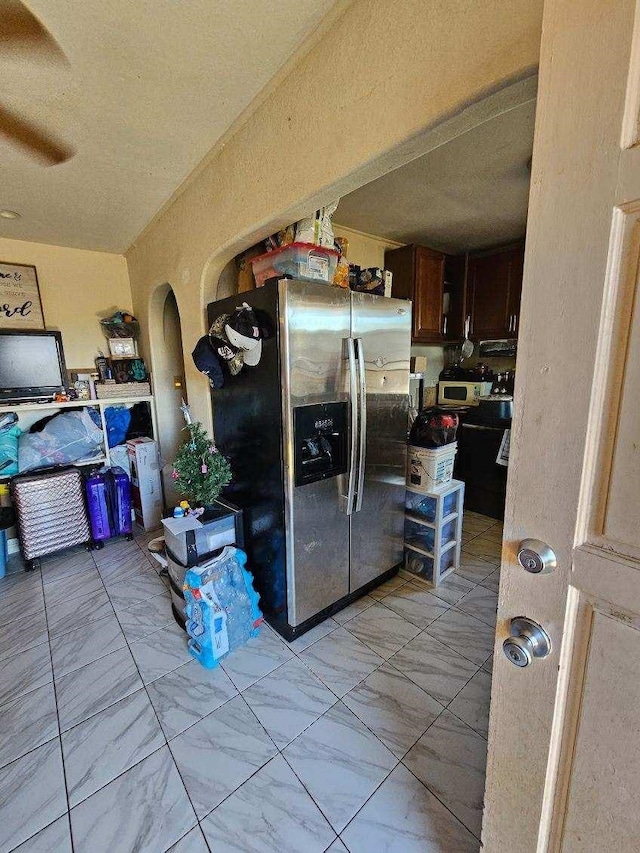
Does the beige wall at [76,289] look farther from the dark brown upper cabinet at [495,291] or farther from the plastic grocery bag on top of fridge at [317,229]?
the dark brown upper cabinet at [495,291]

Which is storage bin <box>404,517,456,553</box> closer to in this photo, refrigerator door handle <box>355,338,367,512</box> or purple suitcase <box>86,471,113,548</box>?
refrigerator door handle <box>355,338,367,512</box>

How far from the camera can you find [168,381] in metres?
3.21

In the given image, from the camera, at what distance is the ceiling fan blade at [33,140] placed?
156 cm

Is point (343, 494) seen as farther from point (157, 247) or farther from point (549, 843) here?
point (157, 247)

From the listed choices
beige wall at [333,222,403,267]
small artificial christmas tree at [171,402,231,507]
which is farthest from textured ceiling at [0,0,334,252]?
small artificial christmas tree at [171,402,231,507]

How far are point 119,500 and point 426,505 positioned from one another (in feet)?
7.77

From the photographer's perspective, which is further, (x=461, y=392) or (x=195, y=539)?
(x=461, y=392)

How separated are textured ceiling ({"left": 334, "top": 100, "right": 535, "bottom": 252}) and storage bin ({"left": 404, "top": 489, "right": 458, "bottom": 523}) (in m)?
1.85

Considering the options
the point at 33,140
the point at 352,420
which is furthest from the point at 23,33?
the point at 352,420

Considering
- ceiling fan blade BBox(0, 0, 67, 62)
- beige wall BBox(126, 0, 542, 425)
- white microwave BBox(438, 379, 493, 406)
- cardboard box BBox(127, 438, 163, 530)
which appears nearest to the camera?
beige wall BBox(126, 0, 542, 425)

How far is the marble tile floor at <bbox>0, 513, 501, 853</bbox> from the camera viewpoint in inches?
44.3

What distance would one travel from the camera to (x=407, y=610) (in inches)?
81.9

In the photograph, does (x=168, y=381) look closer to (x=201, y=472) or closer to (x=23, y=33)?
(x=201, y=472)

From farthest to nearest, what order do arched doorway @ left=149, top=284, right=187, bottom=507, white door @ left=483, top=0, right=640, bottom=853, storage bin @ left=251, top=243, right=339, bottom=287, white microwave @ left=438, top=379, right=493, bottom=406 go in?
white microwave @ left=438, top=379, right=493, bottom=406 < arched doorway @ left=149, top=284, right=187, bottom=507 < storage bin @ left=251, top=243, right=339, bottom=287 < white door @ left=483, top=0, right=640, bottom=853
